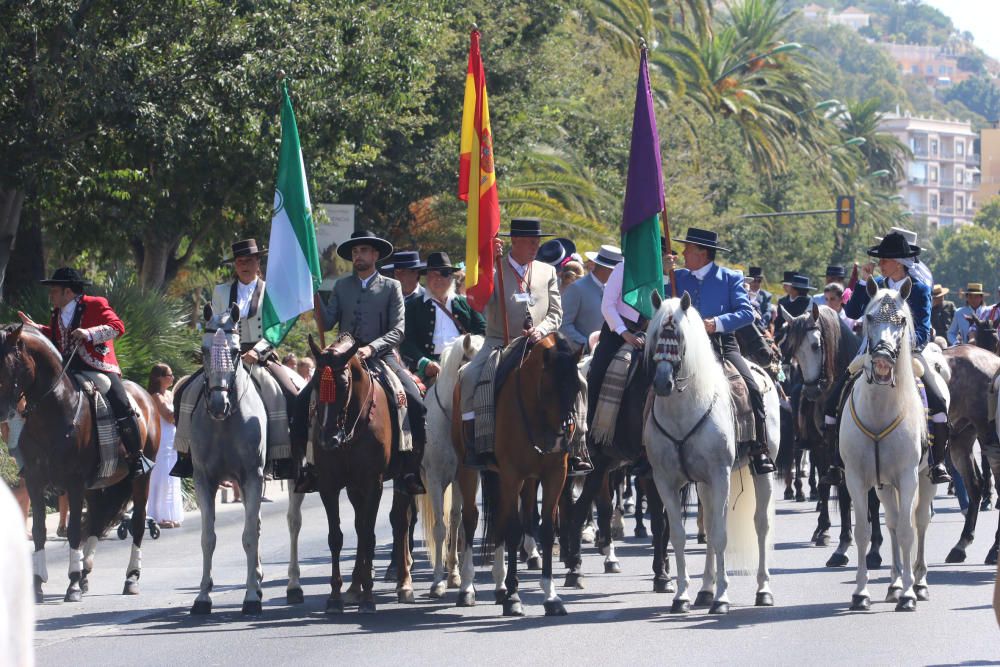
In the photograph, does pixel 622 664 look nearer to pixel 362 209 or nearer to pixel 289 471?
pixel 289 471

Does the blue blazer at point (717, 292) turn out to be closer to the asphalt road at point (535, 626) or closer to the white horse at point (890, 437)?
the white horse at point (890, 437)

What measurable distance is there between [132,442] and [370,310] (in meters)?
2.54

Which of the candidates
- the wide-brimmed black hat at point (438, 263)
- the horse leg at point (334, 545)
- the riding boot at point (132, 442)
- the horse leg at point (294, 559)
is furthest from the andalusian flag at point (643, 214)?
the riding boot at point (132, 442)

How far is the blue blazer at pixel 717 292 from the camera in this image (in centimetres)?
1276

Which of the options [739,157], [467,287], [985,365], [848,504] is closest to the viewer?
[467,287]

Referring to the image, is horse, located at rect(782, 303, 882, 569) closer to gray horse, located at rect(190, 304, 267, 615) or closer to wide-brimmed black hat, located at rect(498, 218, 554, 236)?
wide-brimmed black hat, located at rect(498, 218, 554, 236)

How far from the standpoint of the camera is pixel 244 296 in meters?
13.1

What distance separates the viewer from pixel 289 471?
1303 centimetres

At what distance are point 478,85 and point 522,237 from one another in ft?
4.84

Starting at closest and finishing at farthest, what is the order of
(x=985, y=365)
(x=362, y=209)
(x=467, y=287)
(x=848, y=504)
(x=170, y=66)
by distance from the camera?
(x=467, y=287)
(x=848, y=504)
(x=985, y=365)
(x=170, y=66)
(x=362, y=209)

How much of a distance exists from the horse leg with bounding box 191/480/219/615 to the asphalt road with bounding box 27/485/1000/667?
15cm

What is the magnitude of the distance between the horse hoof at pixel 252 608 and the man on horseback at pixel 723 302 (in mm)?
3986

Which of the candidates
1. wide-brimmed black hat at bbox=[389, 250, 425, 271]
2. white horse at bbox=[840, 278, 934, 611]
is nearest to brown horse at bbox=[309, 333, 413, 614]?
wide-brimmed black hat at bbox=[389, 250, 425, 271]

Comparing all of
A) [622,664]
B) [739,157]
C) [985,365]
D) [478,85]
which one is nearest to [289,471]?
[478,85]
